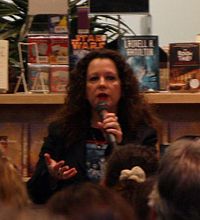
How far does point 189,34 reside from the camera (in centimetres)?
473

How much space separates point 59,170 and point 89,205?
1102mm

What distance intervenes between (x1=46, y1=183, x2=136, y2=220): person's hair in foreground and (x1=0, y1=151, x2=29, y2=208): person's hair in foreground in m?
0.11

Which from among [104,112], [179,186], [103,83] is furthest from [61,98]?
[179,186]

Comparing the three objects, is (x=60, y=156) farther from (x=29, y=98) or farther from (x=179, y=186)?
(x=179, y=186)

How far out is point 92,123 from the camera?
94.7 inches

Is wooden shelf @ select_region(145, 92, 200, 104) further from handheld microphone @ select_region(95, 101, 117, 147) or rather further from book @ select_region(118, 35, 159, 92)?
handheld microphone @ select_region(95, 101, 117, 147)

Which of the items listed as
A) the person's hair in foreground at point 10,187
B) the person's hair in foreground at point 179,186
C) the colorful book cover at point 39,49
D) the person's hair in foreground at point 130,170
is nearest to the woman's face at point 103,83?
the colorful book cover at point 39,49

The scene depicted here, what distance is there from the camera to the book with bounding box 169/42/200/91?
2611 millimetres

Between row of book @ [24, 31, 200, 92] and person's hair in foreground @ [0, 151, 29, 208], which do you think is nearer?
person's hair in foreground @ [0, 151, 29, 208]

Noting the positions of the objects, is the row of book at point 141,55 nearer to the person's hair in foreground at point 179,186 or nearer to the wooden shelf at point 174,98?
the wooden shelf at point 174,98

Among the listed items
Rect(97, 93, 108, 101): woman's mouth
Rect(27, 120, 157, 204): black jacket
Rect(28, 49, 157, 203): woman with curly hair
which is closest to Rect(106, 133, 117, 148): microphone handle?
Rect(28, 49, 157, 203): woman with curly hair

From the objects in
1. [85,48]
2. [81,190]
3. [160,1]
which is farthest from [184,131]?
[160,1]

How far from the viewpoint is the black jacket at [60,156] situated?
7.52 feet

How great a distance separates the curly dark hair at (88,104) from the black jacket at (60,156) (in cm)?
7
